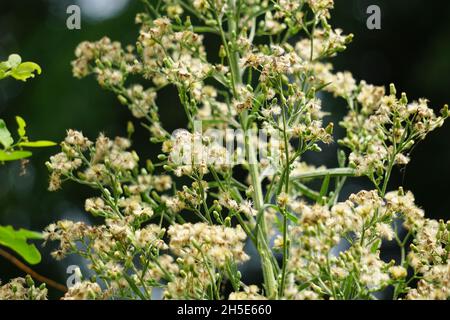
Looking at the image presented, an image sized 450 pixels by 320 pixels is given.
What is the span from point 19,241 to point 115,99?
403 cm

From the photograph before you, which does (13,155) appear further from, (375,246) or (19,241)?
(375,246)

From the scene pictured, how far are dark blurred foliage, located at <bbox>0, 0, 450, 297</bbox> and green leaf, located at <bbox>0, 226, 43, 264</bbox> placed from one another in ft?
11.7

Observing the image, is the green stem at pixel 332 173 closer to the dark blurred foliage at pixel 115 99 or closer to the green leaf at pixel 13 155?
the green leaf at pixel 13 155

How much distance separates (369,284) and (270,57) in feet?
1.62

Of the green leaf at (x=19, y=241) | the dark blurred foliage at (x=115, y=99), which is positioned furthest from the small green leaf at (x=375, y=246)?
the dark blurred foliage at (x=115, y=99)

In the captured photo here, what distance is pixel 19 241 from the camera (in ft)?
3.93

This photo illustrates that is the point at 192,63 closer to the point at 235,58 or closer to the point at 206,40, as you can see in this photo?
the point at 235,58

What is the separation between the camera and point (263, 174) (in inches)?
71.3

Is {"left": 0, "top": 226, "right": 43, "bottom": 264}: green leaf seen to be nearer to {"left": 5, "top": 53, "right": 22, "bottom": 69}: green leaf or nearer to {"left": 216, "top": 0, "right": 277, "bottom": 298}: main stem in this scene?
{"left": 5, "top": 53, "right": 22, "bottom": 69}: green leaf

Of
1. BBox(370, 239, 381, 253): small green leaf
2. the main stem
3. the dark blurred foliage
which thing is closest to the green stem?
the main stem

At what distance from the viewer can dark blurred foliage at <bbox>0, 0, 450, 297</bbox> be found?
4930 mm

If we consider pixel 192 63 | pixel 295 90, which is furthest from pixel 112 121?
pixel 295 90

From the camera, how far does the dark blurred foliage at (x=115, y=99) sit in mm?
4930

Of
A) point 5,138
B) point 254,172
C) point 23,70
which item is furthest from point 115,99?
point 5,138
